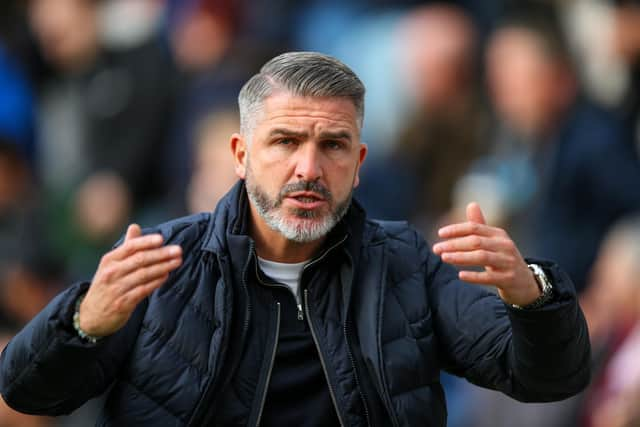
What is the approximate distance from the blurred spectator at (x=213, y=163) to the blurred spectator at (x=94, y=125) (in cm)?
75

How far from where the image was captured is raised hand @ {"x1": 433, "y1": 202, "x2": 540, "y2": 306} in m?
3.97

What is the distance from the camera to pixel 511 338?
4.30 meters

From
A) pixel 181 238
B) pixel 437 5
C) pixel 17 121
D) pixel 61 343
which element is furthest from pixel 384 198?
pixel 61 343

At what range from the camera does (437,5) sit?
876cm

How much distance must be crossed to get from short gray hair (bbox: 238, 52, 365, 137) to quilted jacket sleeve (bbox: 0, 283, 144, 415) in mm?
912

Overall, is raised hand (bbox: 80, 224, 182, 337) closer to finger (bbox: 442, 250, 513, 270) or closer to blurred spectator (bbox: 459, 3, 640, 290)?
finger (bbox: 442, 250, 513, 270)

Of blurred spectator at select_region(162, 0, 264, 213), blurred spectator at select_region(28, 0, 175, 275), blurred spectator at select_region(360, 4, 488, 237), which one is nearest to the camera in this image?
blurred spectator at select_region(360, 4, 488, 237)

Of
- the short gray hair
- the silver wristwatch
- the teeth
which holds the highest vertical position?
the short gray hair

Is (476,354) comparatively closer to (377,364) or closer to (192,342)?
(377,364)

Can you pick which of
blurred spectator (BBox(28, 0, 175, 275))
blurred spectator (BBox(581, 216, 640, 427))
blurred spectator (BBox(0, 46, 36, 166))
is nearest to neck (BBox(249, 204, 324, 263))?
blurred spectator (BBox(581, 216, 640, 427))

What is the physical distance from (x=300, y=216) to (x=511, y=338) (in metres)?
0.79

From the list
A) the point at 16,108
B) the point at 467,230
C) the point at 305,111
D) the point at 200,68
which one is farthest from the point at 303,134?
the point at 16,108

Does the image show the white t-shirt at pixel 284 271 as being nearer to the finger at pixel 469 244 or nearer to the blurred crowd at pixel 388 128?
the finger at pixel 469 244

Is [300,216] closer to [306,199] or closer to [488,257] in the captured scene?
[306,199]
